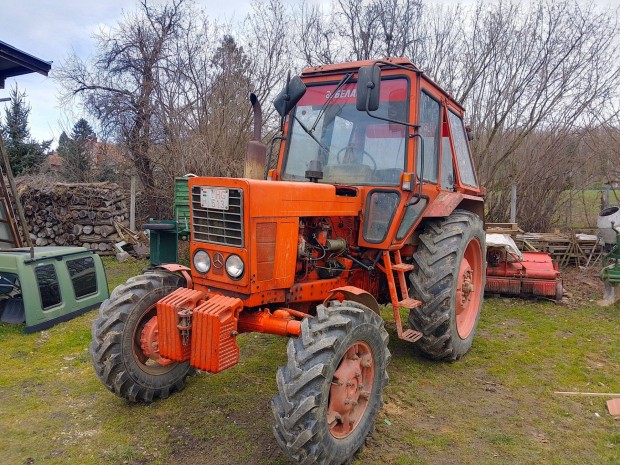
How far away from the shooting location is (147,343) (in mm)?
3115

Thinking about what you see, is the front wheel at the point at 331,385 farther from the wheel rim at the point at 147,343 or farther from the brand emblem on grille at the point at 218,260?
the wheel rim at the point at 147,343

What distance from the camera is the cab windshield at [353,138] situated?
369cm

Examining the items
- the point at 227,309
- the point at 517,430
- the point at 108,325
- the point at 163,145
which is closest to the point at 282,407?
the point at 227,309

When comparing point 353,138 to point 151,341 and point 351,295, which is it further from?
point 151,341

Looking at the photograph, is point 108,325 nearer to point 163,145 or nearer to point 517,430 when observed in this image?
point 517,430

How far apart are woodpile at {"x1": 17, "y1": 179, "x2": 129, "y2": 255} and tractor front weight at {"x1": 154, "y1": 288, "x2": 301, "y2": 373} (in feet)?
25.9

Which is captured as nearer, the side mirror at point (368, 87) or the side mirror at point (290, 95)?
the side mirror at point (368, 87)

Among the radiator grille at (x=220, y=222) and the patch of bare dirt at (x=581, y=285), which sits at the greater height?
the radiator grille at (x=220, y=222)

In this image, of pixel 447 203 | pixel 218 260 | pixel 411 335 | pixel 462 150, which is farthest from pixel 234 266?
pixel 462 150

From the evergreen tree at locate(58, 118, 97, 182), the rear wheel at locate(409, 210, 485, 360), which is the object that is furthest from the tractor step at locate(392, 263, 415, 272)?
the evergreen tree at locate(58, 118, 97, 182)

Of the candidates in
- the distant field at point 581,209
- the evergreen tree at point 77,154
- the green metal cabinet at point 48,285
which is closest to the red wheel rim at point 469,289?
the green metal cabinet at point 48,285

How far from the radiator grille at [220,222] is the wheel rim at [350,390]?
953mm

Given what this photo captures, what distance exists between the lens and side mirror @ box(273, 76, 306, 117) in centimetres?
345

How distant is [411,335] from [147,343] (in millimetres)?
1980
